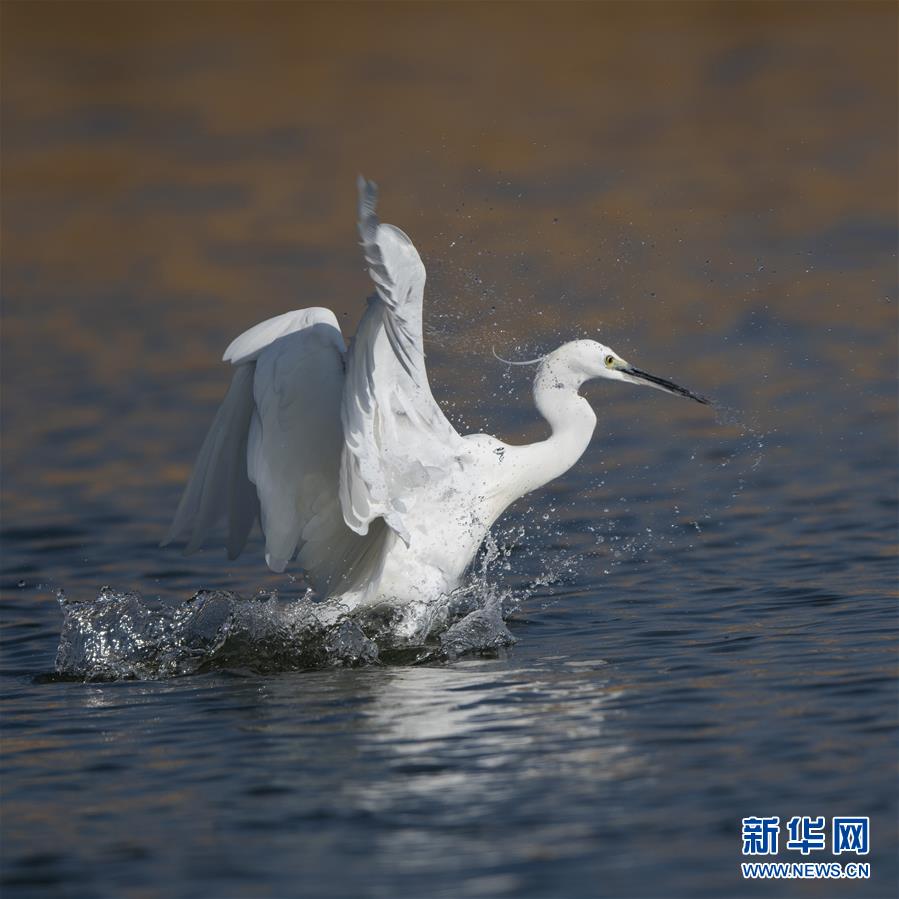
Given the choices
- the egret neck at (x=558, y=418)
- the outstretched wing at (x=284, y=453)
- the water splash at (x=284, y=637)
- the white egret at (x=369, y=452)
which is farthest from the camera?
the egret neck at (x=558, y=418)

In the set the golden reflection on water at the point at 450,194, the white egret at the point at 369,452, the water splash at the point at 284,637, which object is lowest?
the water splash at the point at 284,637

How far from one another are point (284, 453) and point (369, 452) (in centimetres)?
60

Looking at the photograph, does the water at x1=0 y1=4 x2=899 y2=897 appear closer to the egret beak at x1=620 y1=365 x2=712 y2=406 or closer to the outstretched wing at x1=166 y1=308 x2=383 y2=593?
the outstretched wing at x1=166 y1=308 x2=383 y2=593

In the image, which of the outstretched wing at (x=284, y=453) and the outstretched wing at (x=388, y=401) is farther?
the outstretched wing at (x=284, y=453)

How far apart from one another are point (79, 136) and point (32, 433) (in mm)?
9038

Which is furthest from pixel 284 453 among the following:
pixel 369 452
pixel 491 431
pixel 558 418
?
pixel 491 431

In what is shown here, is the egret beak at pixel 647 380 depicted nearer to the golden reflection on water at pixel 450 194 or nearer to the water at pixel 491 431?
the water at pixel 491 431

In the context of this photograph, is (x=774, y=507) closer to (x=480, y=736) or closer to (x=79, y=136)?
(x=480, y=736)

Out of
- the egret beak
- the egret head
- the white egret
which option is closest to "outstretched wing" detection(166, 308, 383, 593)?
the white egret

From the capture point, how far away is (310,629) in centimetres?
771

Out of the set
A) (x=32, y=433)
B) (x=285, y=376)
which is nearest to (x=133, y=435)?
(x=32, y=433)

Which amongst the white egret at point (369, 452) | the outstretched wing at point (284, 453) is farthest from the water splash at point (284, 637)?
the outstretched wing at point (284, 453)

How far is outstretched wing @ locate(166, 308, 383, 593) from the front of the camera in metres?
7.11

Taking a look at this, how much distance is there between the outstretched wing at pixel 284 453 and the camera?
7.11 metres
